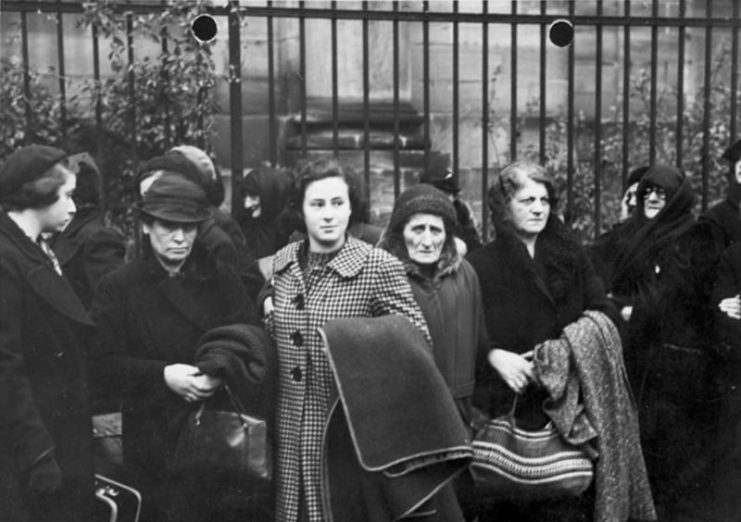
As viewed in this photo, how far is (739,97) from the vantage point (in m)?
8.95

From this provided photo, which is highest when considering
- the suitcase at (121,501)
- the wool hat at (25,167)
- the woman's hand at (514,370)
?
the wool hat at (25,167)

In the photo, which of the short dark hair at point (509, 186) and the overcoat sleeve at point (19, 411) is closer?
the overcoat sleeve at point (19, 411)

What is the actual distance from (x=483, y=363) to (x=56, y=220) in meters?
1.91

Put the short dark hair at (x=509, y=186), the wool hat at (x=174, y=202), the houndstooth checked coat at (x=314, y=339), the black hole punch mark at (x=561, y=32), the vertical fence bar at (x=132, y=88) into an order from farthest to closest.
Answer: the black hole punch mark at (x=561, y=32), the vertical fence bar at (x=132, y=88), the short dark hair at (x=509, y=186), the wool hat at (x=174, y=202), the houndstooth checked coat at (x=314, y=339)

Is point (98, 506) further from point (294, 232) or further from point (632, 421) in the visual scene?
point (632, 421)

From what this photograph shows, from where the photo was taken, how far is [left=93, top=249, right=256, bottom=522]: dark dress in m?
5.15

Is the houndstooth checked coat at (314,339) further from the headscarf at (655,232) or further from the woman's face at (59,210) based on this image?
the headscarf at (655,232)

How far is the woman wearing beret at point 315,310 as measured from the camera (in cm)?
500

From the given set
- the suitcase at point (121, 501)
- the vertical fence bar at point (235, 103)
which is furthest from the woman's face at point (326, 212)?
the vertical fence bar at point (235, 103)

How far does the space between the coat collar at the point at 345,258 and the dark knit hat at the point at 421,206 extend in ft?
1.35

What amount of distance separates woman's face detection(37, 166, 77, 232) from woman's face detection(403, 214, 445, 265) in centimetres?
138

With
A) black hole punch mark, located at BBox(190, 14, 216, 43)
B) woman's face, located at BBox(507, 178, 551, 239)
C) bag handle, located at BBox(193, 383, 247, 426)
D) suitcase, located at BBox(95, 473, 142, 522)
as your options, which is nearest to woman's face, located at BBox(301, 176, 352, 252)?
bag handle, located at BBox(193, 383, 247, 426)

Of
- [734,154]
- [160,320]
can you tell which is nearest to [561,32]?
[734,154]

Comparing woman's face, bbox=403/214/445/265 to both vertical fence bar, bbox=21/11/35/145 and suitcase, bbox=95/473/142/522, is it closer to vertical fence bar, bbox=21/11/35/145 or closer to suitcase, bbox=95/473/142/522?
suitcase, bbox=95/473/142/522
